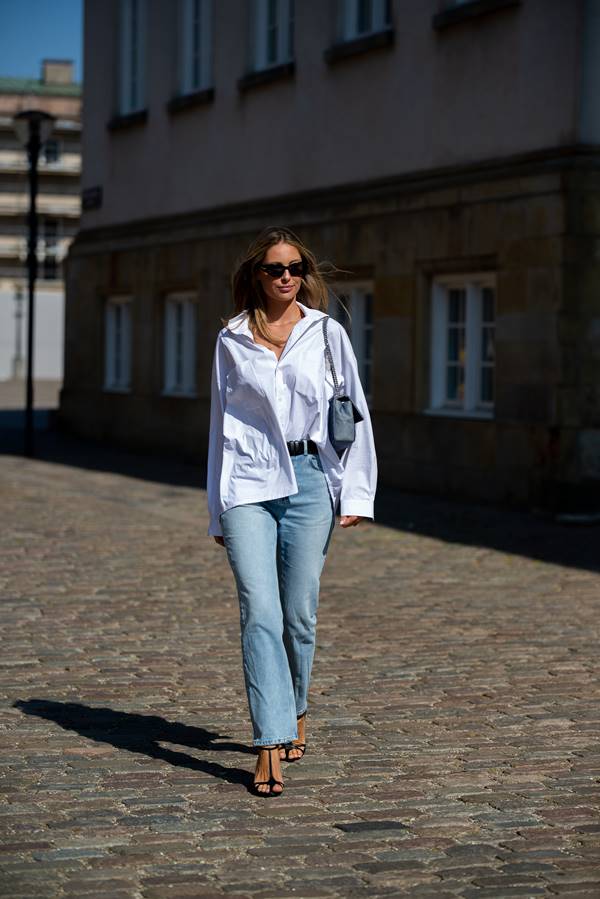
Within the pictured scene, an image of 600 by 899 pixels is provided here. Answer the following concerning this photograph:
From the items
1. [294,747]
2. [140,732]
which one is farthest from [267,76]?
[294,747]

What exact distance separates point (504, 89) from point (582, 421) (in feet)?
10.7

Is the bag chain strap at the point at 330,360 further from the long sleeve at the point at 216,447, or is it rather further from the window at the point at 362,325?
the window at the point at 362,325

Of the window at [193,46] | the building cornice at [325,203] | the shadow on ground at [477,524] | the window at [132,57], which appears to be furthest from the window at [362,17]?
the window at [132,57]

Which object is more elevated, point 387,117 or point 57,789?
point 387,117

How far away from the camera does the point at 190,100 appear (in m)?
22.0

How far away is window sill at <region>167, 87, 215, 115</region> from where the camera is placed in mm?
21594

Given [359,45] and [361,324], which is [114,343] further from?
[359,45]

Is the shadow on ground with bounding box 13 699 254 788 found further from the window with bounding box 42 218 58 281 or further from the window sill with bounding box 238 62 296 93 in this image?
the window with bounding box 42 218 58 281

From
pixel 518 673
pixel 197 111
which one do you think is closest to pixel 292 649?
pixel 518 673

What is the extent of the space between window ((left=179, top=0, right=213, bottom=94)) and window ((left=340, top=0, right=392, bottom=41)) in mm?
3751

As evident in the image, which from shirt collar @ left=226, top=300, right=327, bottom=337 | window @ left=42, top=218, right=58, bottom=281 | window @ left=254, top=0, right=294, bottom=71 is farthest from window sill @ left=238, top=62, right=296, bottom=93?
window @ left=42, top=218, right=58, bottom=281

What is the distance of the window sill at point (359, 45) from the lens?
17.6m

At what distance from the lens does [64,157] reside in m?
90.8

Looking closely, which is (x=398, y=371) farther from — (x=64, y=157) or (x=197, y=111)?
(x=64, y=157)
